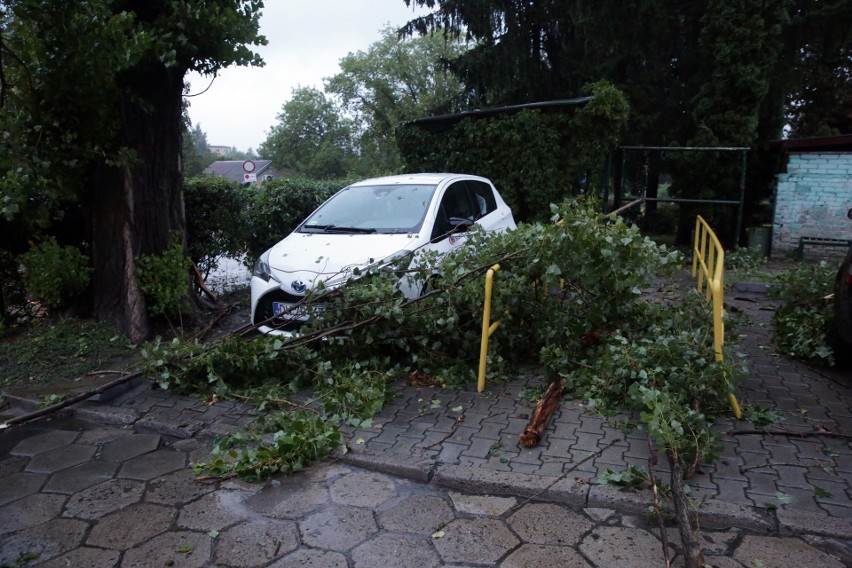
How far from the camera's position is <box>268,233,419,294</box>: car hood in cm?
605

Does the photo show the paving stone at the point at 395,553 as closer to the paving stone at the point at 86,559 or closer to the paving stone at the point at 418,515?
the paving stone at the point at 418,515

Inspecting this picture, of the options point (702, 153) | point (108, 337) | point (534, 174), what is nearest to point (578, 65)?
point (702, 153)

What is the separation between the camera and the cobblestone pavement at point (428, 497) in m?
3.10

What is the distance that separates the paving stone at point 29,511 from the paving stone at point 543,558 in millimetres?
2576

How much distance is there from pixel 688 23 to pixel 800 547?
51.5 ft

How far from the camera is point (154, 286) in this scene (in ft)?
22.5

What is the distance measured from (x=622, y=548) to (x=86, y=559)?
2.67 meters

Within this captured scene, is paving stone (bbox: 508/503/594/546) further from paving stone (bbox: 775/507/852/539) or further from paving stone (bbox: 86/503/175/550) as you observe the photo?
paving stone (bbox: 86/503/175/550)

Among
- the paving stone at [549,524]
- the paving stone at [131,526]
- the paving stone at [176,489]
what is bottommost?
the paving stone at [549,524]

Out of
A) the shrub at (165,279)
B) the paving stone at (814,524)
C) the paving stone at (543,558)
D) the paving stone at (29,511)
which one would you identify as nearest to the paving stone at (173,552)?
the paving stone at (29,511)

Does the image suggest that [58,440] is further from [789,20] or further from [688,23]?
[688,23]

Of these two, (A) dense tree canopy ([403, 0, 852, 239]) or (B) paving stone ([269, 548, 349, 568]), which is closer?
(B) paving stone ([269, 548, 349, 568])

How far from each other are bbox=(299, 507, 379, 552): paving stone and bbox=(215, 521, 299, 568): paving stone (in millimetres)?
87

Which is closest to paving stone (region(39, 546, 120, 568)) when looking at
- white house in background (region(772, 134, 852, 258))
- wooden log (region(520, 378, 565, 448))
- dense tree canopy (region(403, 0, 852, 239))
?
wooden log (region(520, 378, 565, 448))
